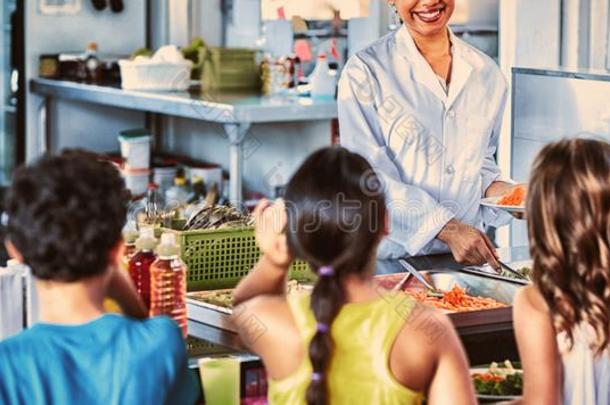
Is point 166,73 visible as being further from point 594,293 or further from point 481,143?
point 594,293

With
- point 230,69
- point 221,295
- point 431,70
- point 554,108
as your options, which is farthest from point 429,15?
point 230,69

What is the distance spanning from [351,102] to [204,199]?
2.76 m

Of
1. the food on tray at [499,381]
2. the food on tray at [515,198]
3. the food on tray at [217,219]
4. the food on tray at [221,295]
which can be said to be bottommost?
the food on tray at [499,381]

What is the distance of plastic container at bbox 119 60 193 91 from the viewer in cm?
590

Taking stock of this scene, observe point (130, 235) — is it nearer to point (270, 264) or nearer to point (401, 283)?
point (401, 283)

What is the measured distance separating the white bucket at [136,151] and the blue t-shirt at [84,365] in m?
4.38

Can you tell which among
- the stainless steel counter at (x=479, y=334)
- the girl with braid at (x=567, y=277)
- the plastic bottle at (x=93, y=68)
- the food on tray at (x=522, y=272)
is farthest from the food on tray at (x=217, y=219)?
the plastic bottle at (x=93, y=68)

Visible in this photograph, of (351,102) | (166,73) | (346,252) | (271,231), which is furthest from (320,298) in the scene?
(166,73)

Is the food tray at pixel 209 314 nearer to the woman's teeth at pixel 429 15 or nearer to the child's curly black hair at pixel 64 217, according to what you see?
the child's curly black hair at pixel 64 217

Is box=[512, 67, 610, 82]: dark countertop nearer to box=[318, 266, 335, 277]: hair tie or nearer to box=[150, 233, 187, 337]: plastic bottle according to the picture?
box=[150, 233, 187, 337]: plastic bottle

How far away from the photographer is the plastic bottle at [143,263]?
2.44m

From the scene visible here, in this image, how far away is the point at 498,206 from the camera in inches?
123

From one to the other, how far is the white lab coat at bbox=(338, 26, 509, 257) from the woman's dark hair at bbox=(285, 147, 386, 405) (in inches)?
51.5

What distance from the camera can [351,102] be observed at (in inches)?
131
